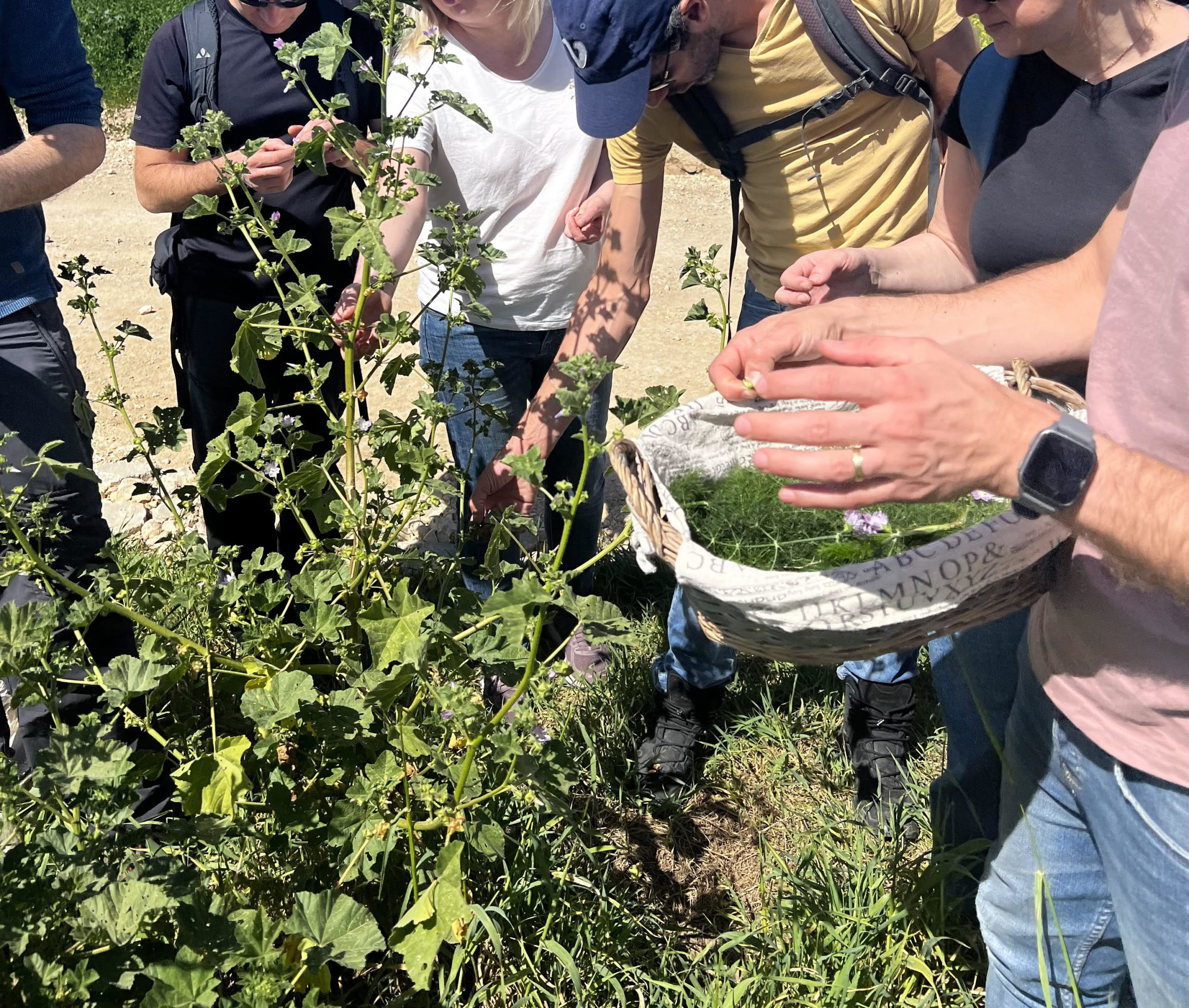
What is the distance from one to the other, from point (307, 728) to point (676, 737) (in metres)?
1.08

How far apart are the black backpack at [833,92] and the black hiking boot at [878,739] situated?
1.25m

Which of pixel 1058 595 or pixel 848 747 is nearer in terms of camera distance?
pixel 1058 595

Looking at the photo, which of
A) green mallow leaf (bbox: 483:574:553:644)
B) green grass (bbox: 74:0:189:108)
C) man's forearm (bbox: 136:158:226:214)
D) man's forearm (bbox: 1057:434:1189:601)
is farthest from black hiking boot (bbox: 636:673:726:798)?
green grass (bbox: 74:0:189:108)

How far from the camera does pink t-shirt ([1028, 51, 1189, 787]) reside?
1139mm

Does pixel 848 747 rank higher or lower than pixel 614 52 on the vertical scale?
lower

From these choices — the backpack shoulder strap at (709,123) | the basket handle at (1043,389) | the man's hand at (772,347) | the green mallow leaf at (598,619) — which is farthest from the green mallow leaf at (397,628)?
the backpack shoulder strap at (709,123)

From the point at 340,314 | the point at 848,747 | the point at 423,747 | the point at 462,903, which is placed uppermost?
the point at 340,314

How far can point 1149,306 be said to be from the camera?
1173 millimetres

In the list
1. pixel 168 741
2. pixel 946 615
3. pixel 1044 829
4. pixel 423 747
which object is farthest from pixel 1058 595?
pixel 168 741

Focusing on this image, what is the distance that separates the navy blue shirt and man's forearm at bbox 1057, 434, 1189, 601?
2145 mm

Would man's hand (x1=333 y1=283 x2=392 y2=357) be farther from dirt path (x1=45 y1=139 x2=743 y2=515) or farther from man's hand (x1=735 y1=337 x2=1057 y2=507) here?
dirt path (x1=45 y1=139 x2=743 y2=515)

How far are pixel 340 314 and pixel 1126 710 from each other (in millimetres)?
1596

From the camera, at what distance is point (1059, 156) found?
165cm

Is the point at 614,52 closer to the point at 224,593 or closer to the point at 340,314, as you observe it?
the point at 340,314
